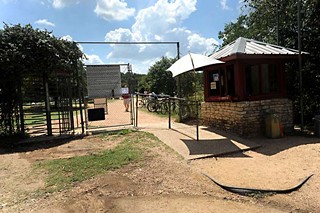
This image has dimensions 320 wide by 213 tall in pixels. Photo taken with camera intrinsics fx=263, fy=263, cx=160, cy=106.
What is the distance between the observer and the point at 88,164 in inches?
218

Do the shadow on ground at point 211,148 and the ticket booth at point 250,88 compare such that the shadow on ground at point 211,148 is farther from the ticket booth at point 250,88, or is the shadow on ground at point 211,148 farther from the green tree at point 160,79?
the green tree at point 160,79

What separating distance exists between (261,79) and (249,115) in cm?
138

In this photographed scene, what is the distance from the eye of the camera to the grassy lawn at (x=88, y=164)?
4715mm

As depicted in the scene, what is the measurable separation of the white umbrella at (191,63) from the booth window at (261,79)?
5.08 feet

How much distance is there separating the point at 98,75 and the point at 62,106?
1.71 m

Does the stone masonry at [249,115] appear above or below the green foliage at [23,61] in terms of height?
below

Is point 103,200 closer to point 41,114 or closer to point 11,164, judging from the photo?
point 11,164

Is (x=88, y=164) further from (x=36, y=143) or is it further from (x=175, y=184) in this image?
(x=36, y=143)

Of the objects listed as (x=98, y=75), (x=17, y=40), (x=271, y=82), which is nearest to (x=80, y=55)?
(x=98, y=75)

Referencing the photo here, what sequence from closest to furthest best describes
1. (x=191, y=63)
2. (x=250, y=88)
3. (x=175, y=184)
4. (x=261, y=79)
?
(x=175, y=184) < (x=191, y=63) < (x=250, y=88) < (x=261, y=79)

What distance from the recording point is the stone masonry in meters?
7.75

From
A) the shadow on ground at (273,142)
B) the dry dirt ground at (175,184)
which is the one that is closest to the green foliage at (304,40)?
the shadow on ground at (273,142)

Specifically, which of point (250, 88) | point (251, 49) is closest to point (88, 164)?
point (250, 88)

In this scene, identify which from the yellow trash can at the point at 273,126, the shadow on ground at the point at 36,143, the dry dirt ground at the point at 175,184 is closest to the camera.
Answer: the dry dirt ground at the point at 175,184
